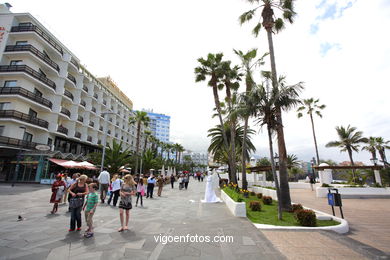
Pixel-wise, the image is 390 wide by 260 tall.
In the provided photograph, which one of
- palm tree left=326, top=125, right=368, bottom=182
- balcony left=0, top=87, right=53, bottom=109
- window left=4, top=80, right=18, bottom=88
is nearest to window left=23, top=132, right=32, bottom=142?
balcony left=0, top=87, right=53, bottom=109

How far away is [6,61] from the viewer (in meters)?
26.0

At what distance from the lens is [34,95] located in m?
25.9

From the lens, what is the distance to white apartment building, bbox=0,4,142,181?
24084 millimetres

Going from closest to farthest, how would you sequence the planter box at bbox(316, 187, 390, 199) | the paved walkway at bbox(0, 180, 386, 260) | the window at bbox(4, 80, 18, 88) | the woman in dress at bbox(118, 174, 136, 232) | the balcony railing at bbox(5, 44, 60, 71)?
1. the paved walkway at bbox(0, 180, 386, 260)
2. the woman in dress at bbox(118, 174, 136, 232)
3. the planter box at bbox(316, 187, 390, 199)
4. the window at bbox(4, 80, 18, 88)
5. the balcony railing at bbox(5, 44, 60, 71)

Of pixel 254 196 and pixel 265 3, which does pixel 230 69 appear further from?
pixel 254 196

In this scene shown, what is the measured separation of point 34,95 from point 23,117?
3.36m

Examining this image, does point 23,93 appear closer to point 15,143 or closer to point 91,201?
point 15,143

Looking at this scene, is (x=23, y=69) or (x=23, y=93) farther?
(x=23, y=69)

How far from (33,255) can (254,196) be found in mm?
15104

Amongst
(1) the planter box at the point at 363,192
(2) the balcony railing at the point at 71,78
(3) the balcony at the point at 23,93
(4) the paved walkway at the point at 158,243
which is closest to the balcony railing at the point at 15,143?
(3) the balcony at the point at 23,93

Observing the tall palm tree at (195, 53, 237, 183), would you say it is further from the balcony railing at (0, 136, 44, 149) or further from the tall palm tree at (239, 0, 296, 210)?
the balcony railing at (0, 136, 44, 149)

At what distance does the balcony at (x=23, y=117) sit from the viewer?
23.1 m

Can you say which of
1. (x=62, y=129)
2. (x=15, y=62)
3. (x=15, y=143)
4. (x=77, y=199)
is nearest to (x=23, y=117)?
(x=15, y=143)

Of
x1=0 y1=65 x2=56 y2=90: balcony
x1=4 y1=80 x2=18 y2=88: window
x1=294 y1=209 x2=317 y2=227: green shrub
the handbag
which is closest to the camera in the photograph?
the handbag
